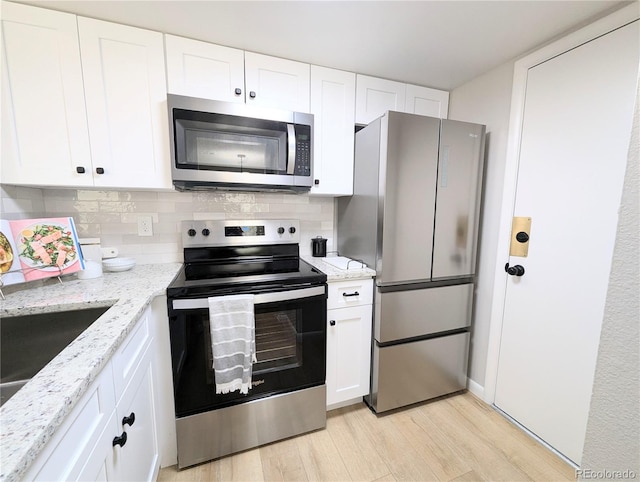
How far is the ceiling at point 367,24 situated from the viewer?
119cm

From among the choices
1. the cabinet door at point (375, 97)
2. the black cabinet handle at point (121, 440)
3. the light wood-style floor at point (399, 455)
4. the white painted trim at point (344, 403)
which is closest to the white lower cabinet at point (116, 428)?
the black cabinet handle at point (121, 440)

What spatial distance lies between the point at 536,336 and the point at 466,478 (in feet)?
2.82

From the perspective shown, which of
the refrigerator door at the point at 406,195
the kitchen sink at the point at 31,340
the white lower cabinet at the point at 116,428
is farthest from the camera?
the refrigerator door at the point at 406,195

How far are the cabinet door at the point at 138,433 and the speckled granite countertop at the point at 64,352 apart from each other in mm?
266

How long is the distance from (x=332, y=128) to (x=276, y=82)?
44cm

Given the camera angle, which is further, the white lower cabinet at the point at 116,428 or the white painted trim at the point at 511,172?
the white painted trim at the point at 511,172

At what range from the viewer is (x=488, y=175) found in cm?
179

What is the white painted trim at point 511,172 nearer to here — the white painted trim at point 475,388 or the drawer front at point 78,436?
the white painted trim at point 475,388

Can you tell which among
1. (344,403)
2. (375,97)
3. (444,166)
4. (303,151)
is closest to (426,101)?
(375,97)

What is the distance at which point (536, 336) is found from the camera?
1525 mm

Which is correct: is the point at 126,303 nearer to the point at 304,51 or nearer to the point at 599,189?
the point at 304,51

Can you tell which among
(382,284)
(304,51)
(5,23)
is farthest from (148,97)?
(382,284)

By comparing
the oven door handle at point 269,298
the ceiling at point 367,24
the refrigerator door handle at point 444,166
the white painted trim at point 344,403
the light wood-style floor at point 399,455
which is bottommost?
the light wood-style floor at point 399,455

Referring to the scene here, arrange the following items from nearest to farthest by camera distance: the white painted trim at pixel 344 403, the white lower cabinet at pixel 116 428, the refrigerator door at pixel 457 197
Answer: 1. the white lower cabinet at pixel 116 428
2. the refrigerator door at pixel 457 197
3. the white painted trim at pixel 344 403
